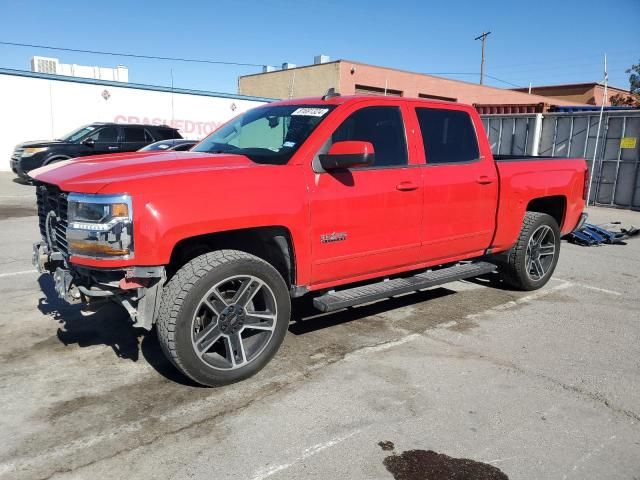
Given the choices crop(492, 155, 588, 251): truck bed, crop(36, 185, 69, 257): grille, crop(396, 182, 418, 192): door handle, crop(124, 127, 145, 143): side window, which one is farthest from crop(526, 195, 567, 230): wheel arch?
crop(124, 127, 145, 143): side window

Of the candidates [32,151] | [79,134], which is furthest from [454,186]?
[79,134]

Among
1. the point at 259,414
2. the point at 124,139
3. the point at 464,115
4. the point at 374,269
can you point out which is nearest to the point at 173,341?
the point at 259,414

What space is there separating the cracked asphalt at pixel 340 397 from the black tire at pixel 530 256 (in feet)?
1.77

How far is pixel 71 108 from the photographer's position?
69.6 feet

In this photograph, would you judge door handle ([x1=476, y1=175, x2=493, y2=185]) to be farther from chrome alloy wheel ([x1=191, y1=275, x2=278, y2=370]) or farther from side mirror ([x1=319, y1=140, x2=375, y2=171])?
chrome alloy wheel ([x1=191, y1=275, x2=278, y2=370])

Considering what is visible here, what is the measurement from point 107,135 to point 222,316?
1342 centimetres

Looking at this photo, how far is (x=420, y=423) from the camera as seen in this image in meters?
3.17

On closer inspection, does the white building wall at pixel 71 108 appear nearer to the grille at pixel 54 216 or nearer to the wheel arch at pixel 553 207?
the wheel arch at pixel 553 207

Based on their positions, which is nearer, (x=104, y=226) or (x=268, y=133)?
(x=104, y=226)

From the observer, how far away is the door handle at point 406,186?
4312 mm

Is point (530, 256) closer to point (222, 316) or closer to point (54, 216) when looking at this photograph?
point (222, 316)

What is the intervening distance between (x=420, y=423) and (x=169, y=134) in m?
14.9

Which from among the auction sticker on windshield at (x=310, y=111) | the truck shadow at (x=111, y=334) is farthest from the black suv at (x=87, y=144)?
the auction sticker on windshield at (x=310, y=111)

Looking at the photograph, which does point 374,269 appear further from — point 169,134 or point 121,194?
point 169,134
